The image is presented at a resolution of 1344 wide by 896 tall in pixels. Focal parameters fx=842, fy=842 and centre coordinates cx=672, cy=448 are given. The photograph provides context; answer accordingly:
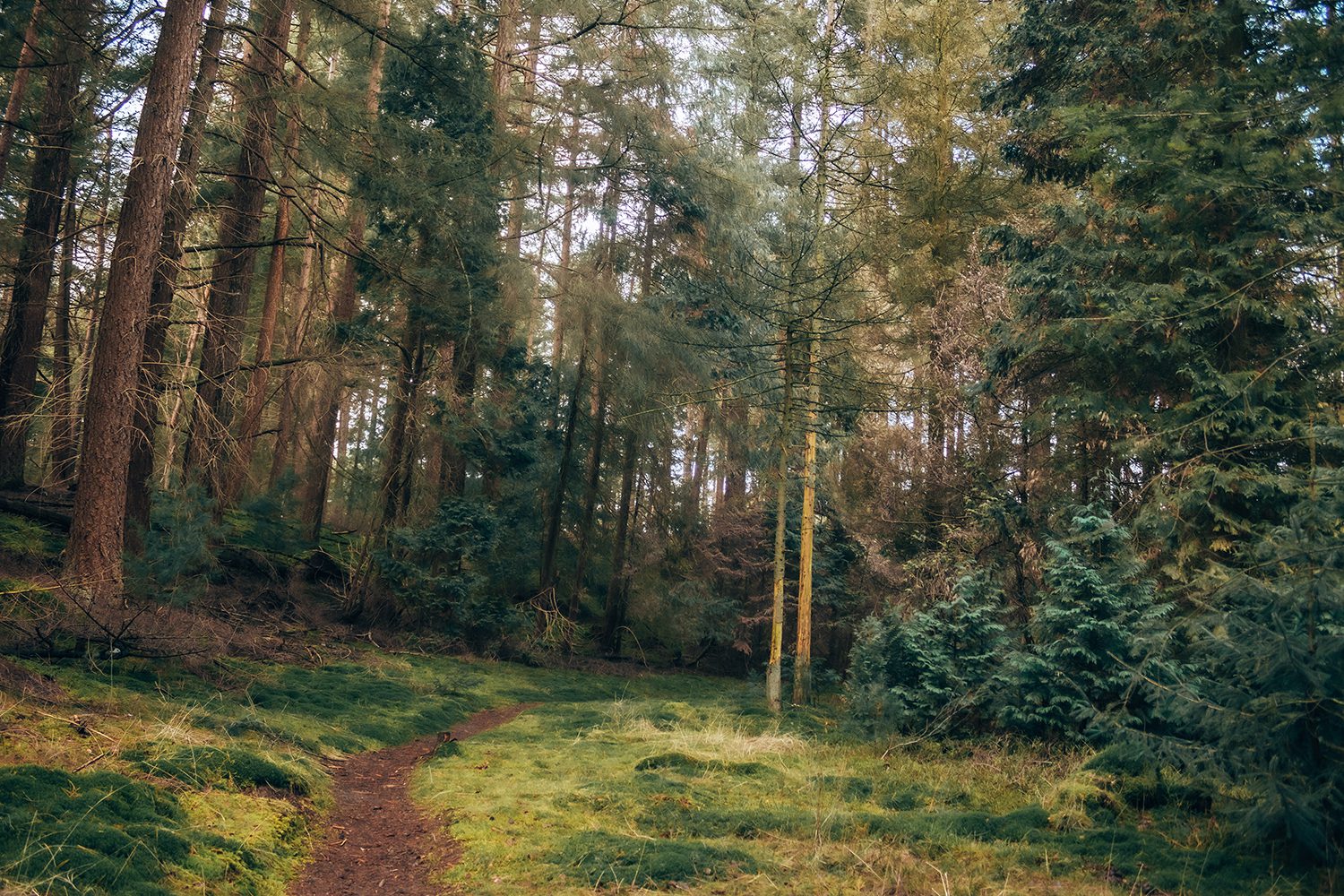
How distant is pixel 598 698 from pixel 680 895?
1181 cm

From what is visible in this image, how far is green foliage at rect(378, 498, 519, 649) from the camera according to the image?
679 inches

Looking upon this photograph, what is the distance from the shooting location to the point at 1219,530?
33.8ft

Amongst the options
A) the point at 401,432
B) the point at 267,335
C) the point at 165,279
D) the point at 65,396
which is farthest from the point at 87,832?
the point at 267,335

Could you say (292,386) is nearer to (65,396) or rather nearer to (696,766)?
(65,396)

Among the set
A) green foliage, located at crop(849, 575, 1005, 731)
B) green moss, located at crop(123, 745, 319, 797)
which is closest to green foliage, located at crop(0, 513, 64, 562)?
green moss, located at crop(123, 745, 319, 797)

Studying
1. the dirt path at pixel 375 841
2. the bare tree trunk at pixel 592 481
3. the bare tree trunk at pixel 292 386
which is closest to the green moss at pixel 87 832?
the dirt path at pixel 375 841

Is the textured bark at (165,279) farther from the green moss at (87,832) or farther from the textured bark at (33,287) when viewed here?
the green moss at (87,832)

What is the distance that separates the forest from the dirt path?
57 millimetres

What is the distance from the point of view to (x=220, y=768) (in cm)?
627

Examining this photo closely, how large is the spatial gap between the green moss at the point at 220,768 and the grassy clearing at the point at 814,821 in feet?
4.00

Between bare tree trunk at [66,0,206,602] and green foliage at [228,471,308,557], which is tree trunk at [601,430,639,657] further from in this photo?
bare tree trunk at [66,0,206,602]

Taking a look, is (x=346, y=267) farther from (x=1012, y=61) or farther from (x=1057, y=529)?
(x=1057, y=529)

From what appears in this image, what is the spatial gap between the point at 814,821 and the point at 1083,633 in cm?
417

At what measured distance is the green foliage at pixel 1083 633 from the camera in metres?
9.01
